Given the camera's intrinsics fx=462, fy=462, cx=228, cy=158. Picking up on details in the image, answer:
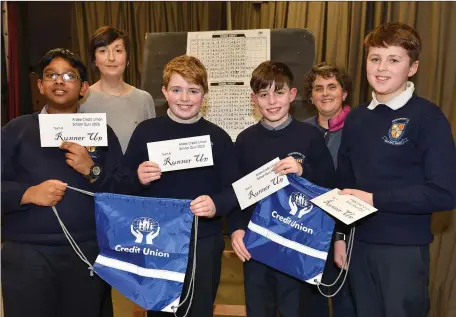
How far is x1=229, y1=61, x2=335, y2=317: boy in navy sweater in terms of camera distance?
179cm

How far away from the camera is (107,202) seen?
1.71 m

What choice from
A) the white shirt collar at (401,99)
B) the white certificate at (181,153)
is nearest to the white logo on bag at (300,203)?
the white certificate at (181,153)

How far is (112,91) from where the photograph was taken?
231cm

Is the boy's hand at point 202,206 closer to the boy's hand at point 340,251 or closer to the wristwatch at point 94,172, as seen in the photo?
the wristwatch at point 94,172

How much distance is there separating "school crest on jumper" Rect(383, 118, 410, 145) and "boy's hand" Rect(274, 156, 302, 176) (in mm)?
322

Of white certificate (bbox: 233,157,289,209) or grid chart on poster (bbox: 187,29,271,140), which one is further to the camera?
grid chart on poster (bbox: 187,29,271,140)

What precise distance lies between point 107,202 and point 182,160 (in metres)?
0.32

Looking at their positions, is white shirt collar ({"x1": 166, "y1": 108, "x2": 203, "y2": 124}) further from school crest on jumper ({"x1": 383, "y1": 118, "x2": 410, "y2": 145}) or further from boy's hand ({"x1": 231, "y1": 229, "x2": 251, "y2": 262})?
school crest on jumper ({"x1": 383, "y1": 118, "x2": 410, "y2": 145})

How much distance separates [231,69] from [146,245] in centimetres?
155

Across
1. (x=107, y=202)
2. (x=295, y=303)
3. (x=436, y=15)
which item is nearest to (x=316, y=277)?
(x=295, y=303)

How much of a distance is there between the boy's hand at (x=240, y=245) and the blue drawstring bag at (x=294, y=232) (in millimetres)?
27

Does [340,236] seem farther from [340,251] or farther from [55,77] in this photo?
[55,77]

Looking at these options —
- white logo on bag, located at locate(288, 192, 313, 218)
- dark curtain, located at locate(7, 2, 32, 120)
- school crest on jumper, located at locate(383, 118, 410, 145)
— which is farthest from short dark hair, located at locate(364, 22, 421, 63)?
dark curtain, located at locate(7, 2, 32, 120)

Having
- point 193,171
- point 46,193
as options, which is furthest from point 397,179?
point 46,193
